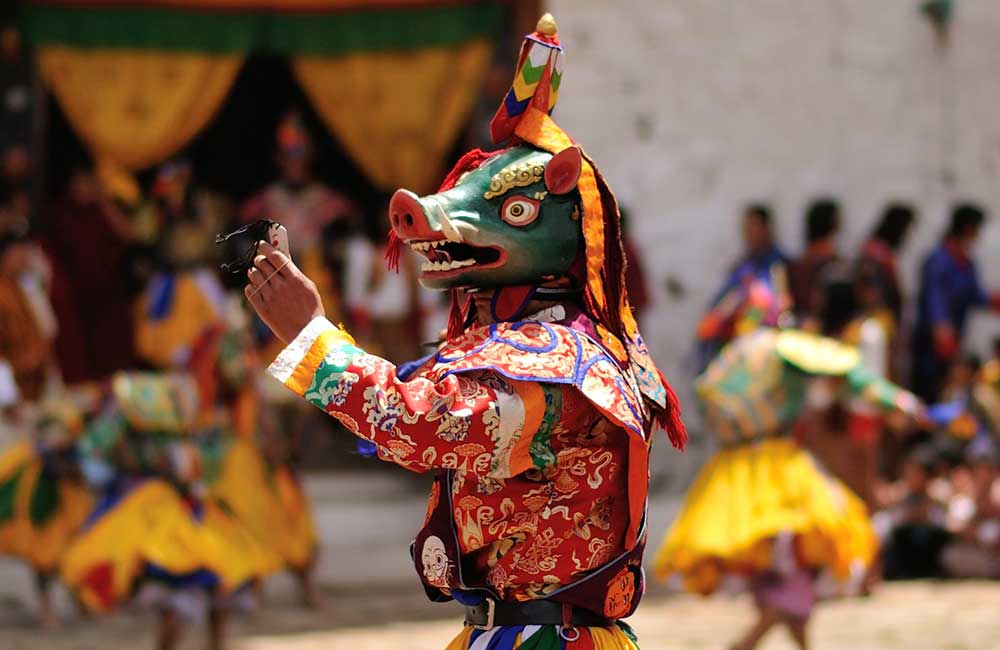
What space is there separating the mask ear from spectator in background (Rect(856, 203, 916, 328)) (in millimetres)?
6912

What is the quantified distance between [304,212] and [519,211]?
25.0 feet

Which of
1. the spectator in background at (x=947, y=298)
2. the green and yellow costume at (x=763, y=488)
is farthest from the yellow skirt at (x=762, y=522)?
the spectator in background at (x=947, y=298)

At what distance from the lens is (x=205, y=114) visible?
10.9 metres

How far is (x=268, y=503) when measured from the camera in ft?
28.4

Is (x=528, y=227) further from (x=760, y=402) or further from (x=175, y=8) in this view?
(x=175, y=8)

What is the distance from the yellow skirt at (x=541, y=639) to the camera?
3.61 metres

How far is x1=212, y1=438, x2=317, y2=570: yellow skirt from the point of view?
8.42m

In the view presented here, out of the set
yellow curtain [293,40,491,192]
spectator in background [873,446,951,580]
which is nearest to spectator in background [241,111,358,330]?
yellow curtain [293,40,491,192]

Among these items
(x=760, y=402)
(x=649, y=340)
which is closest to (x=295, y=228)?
(x=649, y=340)

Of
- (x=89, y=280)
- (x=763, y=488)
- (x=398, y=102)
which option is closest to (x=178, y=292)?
(x=763, y=488)

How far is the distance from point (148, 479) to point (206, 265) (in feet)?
3.00

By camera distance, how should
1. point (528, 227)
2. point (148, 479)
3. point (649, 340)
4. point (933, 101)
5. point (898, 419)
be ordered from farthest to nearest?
point (933, 101) → point (649, 340) → point (148, 479) → point (898, 419) → point (528, 227)

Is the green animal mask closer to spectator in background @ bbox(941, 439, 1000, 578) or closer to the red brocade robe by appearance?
the red brocade robe

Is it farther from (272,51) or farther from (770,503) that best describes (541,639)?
(272,51)
